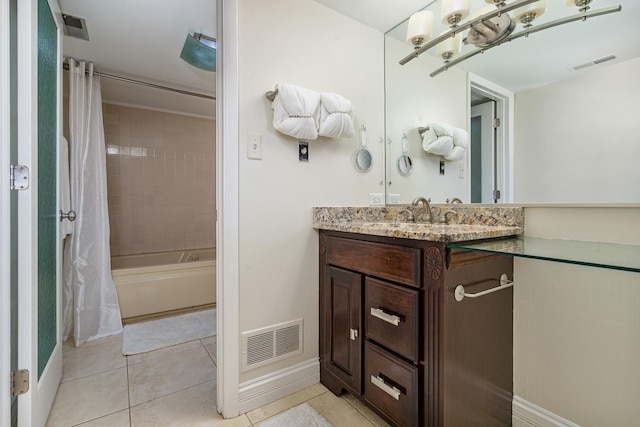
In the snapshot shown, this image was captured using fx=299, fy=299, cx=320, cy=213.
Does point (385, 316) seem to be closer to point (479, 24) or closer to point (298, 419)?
point (298, 419)

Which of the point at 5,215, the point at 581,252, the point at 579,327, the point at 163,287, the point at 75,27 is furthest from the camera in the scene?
the point at 163,287

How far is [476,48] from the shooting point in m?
1.50

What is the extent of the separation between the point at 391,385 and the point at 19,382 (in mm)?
1395

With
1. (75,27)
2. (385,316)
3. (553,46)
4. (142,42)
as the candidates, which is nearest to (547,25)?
(553,46)

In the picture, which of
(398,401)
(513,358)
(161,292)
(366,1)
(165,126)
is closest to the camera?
(398,401)

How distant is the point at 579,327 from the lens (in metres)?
1.12

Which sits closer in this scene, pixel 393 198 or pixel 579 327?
pixel 579 327

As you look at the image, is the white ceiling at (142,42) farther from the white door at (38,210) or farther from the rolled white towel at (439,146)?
the rolled white towel at (439,146)

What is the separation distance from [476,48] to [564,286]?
46.2 inches

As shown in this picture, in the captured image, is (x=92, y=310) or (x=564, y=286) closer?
(x=564, y=286)

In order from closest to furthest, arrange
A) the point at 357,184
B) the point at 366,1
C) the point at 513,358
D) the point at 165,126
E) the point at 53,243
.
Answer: the point at 513,358
the point at 53,243
the point at 366,1
the point at 357,184
the point at 165,126

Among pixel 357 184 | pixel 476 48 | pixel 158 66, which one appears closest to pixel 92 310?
pixel 158 66

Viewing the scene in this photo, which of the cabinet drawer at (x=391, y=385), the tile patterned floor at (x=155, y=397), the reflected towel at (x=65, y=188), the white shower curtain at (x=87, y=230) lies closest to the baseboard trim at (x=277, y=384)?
the tile patterned floor at (x=155, y=397)

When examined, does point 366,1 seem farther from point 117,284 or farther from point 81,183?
point 117,284
